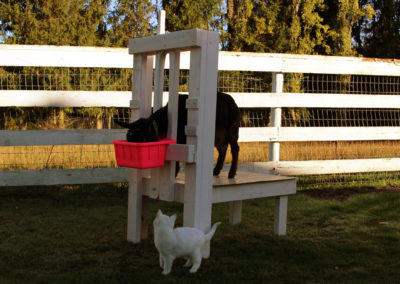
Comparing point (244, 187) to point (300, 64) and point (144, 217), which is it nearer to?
point (144, 217)

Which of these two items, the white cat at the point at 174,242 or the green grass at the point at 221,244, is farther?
the green grass at the point at 221,244

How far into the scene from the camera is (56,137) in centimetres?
500

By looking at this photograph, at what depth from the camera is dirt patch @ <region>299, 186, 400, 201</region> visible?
5.73 metres

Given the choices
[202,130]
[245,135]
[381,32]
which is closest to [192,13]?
[381,32]

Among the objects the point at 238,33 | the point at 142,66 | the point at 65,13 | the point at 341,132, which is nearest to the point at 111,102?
the point at 142,66

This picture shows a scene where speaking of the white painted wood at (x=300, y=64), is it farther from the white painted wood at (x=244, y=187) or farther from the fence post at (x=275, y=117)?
the white painted wood at (x=244, y=187)

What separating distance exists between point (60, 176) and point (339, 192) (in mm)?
3662

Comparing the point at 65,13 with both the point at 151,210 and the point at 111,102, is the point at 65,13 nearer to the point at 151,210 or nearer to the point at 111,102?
the point at 111,102

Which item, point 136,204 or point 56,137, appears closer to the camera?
point 136,204

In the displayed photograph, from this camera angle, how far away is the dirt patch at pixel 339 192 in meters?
5.73

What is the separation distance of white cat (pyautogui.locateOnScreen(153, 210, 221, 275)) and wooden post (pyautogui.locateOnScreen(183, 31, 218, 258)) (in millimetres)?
305

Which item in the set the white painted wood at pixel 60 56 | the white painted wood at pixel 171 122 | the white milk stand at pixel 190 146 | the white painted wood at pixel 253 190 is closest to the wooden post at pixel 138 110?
the white milk stand at pixel 190 146

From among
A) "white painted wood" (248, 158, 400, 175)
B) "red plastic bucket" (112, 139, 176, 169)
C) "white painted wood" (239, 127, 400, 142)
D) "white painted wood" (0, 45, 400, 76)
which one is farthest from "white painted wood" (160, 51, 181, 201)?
"white painted wood" (248, 158, 400, 175)

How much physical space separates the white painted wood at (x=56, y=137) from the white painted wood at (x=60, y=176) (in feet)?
1.11
